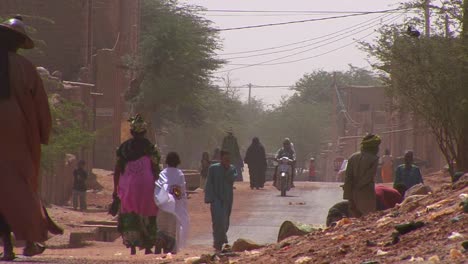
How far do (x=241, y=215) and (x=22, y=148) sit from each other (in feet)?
53.4

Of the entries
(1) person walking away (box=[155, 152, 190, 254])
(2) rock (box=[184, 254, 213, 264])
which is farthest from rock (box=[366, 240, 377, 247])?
(1) person walking away (box=[155, 152, 190, 254])

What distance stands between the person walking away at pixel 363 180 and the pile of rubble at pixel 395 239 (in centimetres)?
115

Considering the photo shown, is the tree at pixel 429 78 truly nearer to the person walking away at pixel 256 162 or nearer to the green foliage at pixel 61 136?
the person walking away at pixel 256 162

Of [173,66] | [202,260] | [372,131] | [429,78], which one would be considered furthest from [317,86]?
[202,260]

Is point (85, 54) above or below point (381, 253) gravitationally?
above

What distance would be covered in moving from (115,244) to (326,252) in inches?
414

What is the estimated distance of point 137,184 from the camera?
12.6m

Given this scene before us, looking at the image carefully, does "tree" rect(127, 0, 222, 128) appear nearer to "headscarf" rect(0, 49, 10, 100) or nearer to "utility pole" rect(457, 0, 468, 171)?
"utility pole" rect(457, 0, 468, 171)

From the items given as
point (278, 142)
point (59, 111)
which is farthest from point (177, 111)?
point (278, 142)

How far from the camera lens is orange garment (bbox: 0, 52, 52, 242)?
8.01 metres

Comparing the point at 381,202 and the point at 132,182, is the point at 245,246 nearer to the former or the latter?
the point at 132,182

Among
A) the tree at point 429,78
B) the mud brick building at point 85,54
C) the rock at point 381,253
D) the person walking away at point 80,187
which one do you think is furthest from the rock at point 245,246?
the mud brick building at point 85,54

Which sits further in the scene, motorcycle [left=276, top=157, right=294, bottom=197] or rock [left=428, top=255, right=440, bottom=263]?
motorcycle [left=276, top=157, right=294, bottom=197]

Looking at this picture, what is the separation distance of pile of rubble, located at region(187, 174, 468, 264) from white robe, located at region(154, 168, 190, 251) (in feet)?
7.91
